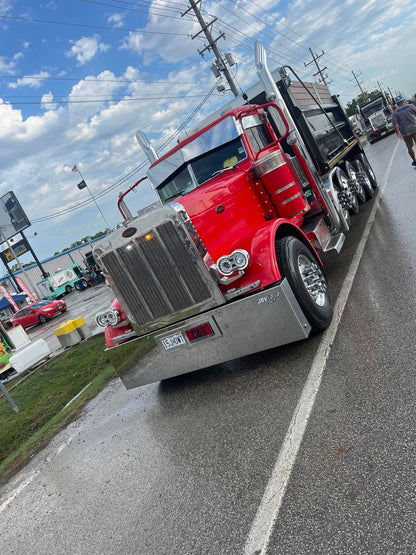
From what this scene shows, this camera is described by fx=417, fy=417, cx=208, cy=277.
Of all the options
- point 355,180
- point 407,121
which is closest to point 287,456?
point 355,180

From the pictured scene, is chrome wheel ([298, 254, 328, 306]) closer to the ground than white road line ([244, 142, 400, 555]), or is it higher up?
higher up

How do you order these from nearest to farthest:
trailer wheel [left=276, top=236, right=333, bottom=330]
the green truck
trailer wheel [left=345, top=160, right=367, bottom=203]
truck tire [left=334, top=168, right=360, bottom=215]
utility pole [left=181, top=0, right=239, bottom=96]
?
trailer wheel [left=276, top=236, right=333, bottom=330], truck tire [left=334, top=168, right=360, bottom=215], trailer wheel [left=345, top=160, right=367, bottom=203], utility pole [left=181, top=0, right=239, bottom=96], the green truck

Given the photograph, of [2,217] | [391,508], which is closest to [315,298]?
[391,508]

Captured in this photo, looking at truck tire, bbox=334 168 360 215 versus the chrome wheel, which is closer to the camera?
the chrome wheel

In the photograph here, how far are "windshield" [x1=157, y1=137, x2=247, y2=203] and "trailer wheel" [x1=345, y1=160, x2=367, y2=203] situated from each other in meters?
4.84

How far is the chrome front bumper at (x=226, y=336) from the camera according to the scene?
13.2ft

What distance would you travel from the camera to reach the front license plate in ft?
14.5

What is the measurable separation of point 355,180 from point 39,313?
22.7 metres

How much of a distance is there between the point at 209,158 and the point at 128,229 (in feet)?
6.21

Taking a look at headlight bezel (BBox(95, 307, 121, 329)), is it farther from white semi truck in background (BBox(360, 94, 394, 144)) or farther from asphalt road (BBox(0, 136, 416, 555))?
white semi truck in background (BBox(360, 94, 394, 144))

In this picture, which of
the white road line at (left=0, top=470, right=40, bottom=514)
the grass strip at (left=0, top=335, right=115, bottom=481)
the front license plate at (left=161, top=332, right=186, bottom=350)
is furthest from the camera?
the grass strip at (left=0, top=335, right=115, bottom=481)

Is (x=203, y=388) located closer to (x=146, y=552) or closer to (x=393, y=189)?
A: (x=146, y=552)

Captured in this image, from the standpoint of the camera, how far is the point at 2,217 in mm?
49844

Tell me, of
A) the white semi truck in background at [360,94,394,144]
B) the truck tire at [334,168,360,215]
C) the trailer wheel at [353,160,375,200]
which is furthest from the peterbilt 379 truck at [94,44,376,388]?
the white semi truck in background at [360,94,394,144]
